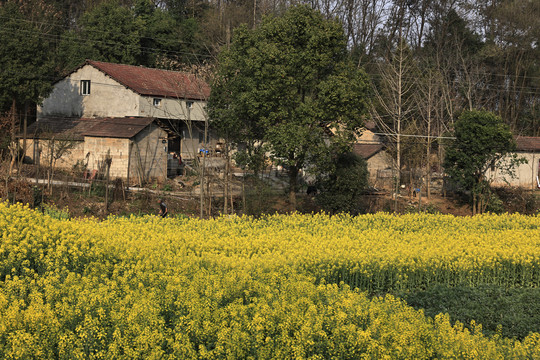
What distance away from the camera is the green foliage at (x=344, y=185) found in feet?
86.3

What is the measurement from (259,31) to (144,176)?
1077 centimetres

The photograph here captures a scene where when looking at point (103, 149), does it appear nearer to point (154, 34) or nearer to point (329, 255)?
point (154, 34)

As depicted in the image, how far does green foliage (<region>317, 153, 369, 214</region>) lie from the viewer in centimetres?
2631

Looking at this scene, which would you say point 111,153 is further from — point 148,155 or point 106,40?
point 106,40

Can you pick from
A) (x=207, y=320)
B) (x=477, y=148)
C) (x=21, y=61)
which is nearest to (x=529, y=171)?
(x=477, y=148)

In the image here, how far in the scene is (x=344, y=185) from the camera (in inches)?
1036

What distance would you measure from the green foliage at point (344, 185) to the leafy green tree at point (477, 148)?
24.5 ft

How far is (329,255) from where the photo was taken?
1402 centimetres

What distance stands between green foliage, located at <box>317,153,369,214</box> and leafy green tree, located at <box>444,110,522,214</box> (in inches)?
294

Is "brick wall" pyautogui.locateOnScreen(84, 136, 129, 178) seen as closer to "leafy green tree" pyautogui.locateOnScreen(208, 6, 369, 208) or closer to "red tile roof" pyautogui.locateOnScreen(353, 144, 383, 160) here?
"leafy green tree" pyautogui.locateOnScreen(208, 6, 369, 208)

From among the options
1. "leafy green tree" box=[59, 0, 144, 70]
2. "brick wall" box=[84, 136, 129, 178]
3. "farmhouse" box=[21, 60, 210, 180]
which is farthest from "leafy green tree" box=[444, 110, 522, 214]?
"leafy green tree" box=[59, 0, 144, 70]

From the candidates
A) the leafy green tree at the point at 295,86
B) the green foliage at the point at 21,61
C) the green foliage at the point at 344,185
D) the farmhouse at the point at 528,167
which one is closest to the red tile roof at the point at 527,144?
the farmhouse at the point at 528,167

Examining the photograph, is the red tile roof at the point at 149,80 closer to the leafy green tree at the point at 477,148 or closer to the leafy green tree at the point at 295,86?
the leafy green tree at the point at 295,86

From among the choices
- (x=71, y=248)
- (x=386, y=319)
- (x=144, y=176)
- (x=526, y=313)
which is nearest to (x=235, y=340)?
(x=386, y=319)
